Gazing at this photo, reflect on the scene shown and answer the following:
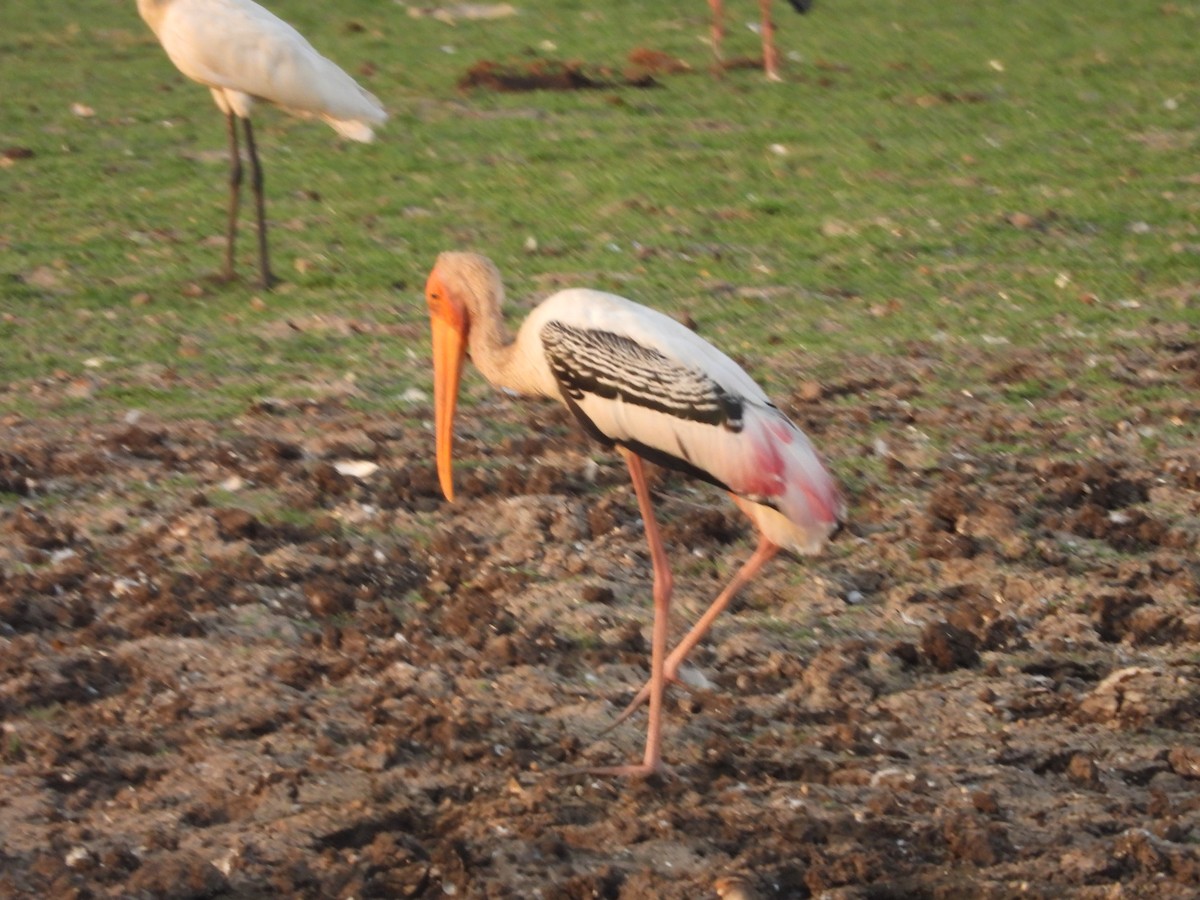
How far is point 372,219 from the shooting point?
8781mm

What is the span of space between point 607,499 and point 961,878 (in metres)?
2.02

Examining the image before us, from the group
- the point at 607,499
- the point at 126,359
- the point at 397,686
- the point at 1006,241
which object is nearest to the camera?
the point at 397,686

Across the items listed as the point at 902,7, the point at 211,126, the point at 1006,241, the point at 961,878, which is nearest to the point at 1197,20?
the point at 902,7

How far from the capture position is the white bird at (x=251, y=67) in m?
8.27

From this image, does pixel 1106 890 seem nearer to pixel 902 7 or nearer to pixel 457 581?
pixel 457 581

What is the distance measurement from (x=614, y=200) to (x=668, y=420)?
4974mm

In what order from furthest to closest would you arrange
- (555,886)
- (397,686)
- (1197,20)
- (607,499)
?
1. (1197,20)
2. (607,499)
3. (397,686)
4. (555,886)

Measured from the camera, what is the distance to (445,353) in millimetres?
4891

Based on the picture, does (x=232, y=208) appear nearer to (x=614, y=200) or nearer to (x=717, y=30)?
(x=614, y=200)

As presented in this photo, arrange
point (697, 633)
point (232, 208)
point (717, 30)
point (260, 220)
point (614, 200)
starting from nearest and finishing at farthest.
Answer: point (697, 633), point (260, 220), point (232, 208), point (614, 200), point (717, 30)

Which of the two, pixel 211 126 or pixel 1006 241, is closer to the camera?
pixel 1006 241

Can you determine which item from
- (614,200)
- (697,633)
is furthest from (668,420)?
(614,200)

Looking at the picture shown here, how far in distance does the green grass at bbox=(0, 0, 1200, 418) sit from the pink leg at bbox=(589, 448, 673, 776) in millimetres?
2184

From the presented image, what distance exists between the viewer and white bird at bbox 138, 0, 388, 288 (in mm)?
8273
